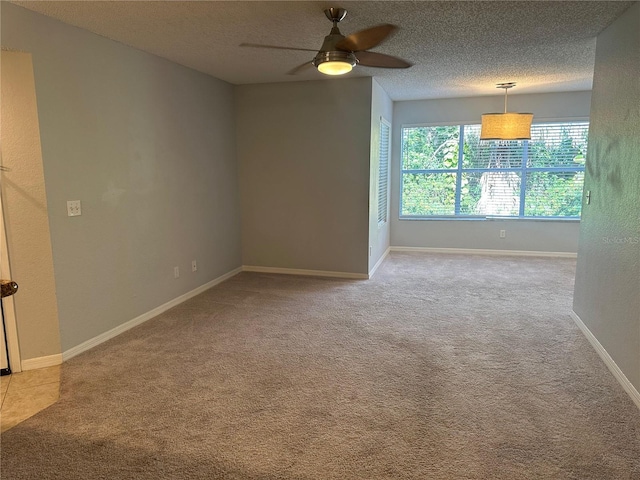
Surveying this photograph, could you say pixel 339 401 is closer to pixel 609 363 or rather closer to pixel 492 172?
pixel 609 363

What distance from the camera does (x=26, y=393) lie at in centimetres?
256

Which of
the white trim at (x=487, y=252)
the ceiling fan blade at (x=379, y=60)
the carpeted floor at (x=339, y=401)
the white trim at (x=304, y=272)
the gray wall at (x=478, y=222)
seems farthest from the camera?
the white trim at (x=487, y=252)

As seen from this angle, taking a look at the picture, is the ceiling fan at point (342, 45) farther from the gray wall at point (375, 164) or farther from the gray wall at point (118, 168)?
the gray wall at point (375, 164)

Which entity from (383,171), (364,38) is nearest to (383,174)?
(383,171)

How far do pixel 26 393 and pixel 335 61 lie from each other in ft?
9.17

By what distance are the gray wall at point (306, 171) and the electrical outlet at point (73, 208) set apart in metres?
2.49

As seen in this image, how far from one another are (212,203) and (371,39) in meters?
2.85

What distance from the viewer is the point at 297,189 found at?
520cm

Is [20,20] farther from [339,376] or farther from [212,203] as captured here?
[339,376]

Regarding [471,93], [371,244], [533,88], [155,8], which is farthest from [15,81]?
[533,88]

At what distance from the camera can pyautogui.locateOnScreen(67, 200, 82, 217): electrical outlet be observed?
2.98 meters

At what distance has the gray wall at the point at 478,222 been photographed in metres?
5.93

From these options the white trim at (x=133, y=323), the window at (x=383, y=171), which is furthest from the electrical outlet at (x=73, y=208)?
the window at (x=383, y=171)

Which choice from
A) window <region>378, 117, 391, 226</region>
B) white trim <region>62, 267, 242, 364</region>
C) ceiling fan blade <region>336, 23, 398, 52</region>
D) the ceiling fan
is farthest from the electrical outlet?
window <region>378, 117, 391, 226</region>
